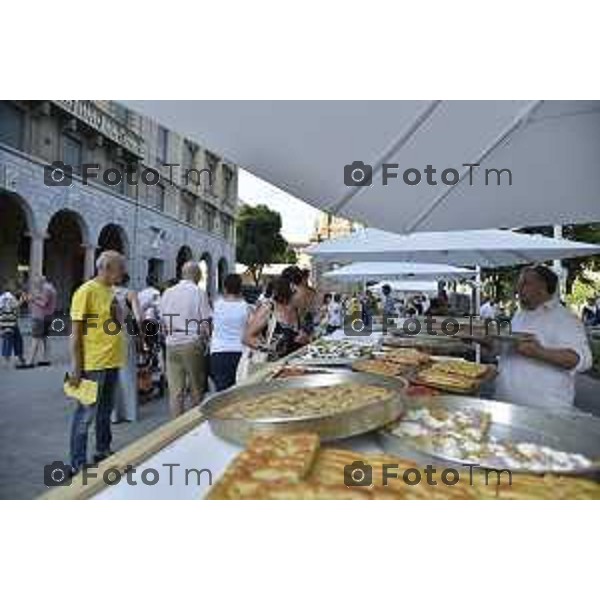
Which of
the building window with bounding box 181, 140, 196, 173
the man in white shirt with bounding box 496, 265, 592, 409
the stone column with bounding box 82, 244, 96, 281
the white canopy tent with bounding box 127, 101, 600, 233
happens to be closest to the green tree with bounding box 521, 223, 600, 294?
the man in white shirt with bounding box 496, 265, 592, 409

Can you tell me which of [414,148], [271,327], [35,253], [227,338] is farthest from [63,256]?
[414,148]

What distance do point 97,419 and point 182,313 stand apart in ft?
4.18

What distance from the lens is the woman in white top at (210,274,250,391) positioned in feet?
16.8

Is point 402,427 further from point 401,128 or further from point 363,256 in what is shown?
point 363,256

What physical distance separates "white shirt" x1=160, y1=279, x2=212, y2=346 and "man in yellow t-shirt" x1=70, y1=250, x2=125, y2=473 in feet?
3.52

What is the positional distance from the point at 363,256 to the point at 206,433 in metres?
4.39

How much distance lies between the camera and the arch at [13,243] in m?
19.7

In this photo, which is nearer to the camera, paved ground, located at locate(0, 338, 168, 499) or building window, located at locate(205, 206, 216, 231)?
paved ground, located at locate(0, 338, 168, 499)

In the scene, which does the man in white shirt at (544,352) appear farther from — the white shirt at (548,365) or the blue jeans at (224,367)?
the blue jeans at (224,367)

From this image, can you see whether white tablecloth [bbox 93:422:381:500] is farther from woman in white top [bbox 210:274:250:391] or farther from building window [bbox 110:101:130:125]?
building window [bbox 110:101:130:125]

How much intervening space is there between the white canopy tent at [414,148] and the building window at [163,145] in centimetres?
2628

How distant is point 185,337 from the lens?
5.40 m

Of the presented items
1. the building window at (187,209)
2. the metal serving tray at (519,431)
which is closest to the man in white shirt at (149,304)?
the metal serving tray at (519,431)

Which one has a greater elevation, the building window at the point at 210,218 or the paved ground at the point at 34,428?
the building window at the point at 210,218
